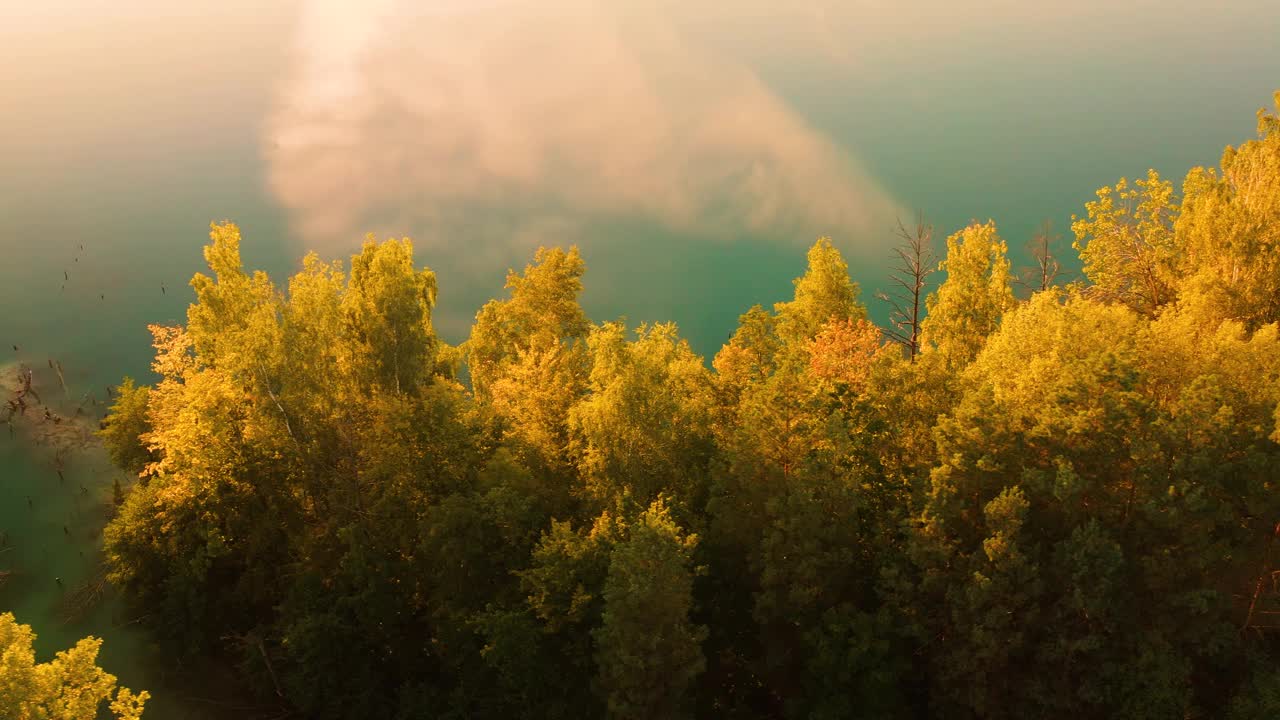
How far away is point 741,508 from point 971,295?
63.1 ft

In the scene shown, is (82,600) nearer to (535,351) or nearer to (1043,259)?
(535,351)

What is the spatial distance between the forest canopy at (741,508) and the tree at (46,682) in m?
8.41

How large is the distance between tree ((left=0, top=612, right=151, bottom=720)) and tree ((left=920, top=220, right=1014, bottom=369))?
36802mm

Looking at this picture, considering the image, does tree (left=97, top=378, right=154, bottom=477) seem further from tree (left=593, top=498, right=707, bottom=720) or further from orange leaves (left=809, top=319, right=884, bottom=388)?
orange leaves (left=809, top=319, right=884, bottom=388)

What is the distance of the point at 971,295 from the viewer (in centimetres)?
4166

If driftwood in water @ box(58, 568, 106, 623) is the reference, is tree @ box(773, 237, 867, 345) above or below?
above

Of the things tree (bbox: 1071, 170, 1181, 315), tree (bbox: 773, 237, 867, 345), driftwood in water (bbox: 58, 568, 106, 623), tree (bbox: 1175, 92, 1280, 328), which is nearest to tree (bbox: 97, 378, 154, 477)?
driftwood in water (bbox: 58, 568, 106, 623)

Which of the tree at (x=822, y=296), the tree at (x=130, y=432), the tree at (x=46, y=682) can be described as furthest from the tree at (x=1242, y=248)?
the tree at (x=130, y=432)

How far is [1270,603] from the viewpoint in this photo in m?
30.2

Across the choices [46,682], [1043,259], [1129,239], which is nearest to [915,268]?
[1043,259]

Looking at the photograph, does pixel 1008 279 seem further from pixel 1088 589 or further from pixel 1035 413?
pixel 1088 589

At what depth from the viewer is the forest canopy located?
26375 millimetres

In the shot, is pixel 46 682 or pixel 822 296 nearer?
pixel 46 682

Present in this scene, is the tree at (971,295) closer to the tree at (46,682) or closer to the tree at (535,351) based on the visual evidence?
the tree at (535,351)
